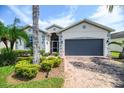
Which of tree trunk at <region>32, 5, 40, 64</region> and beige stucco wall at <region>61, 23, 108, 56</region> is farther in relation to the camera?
beige stucco wall at <region>61, 23, 108, 56</region>

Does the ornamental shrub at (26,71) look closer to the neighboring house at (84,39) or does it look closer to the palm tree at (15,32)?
the palm tree at (15,32)

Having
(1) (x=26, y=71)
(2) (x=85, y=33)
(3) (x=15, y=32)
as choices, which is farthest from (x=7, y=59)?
(2) (x=85, y=33)

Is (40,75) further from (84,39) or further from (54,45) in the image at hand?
(54,45)

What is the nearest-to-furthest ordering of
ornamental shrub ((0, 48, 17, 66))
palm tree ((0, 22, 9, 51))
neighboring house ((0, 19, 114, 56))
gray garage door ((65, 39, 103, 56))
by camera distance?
ornamental shrub ((0, 48, 17, 66)) < palm tree ((0, 22, 9, 51)) < neighboring house ((0, 19, 114, 56)) < gray garage door ((65, 39, 103, 56))

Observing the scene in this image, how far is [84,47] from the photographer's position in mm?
24625

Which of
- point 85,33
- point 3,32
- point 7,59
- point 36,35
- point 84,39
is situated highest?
point 85,33

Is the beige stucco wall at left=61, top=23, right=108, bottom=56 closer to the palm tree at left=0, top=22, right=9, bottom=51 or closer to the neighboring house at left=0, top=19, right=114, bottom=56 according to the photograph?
the neighboring house at left=0, top=19, right=114, bottom=56

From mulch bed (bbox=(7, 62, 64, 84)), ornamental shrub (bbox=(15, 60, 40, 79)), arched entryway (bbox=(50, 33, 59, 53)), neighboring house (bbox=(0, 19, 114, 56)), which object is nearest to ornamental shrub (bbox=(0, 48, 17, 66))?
mulch bed (bbox=(7, 62, 64, 84))

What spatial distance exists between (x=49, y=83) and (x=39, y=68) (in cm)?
292

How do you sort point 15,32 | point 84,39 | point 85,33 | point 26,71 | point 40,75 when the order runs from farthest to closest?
point 84,39 < point 85,33 < point 15,32 < point 40,75 < point 26,71

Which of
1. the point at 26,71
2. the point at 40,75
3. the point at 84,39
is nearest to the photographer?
the point at 26,71

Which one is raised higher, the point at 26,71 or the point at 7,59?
the point at 7,59

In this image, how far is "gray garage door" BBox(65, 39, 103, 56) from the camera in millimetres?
24422
